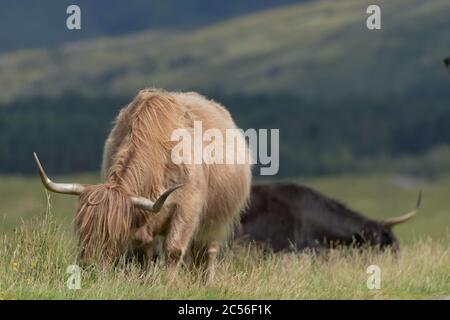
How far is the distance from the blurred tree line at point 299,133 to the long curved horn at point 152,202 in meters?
136

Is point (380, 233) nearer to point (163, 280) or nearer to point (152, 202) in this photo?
point (163, 280)

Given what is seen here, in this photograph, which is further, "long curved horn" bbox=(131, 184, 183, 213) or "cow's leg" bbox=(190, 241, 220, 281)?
"cow's leg" bbox=(190, 241, 220, 281)

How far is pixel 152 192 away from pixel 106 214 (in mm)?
734

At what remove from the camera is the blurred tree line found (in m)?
154

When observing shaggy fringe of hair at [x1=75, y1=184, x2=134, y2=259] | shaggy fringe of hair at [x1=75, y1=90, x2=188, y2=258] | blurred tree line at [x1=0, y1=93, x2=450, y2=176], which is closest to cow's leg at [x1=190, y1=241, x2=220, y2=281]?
shaggy fringe of hair at [x1=75, y1=90, x2=188, y2=258]

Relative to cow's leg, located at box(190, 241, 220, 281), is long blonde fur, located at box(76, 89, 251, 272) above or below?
above

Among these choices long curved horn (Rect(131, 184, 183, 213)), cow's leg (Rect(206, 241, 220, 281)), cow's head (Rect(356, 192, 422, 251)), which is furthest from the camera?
cow's head (Rect(356, 192, 422, 251))

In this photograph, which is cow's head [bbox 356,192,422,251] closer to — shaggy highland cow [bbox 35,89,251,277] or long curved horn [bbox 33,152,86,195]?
shaggy highland cow [bbox 35,89,251,277]

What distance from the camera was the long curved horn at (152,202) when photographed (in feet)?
29.5

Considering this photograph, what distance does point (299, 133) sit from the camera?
6949 inches

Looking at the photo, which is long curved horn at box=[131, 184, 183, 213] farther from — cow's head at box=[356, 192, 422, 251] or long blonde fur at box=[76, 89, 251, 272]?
cow's head at box=[356, 192, 422, 251]

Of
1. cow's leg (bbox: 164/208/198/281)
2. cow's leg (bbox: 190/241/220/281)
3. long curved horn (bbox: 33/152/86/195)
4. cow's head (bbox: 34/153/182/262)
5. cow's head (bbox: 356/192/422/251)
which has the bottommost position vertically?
cow's head (bbox: 356/192/422/251)

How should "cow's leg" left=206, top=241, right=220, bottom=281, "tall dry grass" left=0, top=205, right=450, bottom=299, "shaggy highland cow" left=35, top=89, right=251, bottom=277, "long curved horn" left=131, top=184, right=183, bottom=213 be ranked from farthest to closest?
1. "cow's leg" left=206, top=241, right=220, bottom=281
2. "shaggy highland cow" left=35, top=89, right=251, bottom=277
3. "long curved horn" left=131, top=184, right=183, bottom=213
4. "tall dry grass" left=0, top=205, right=450, bottom=299
